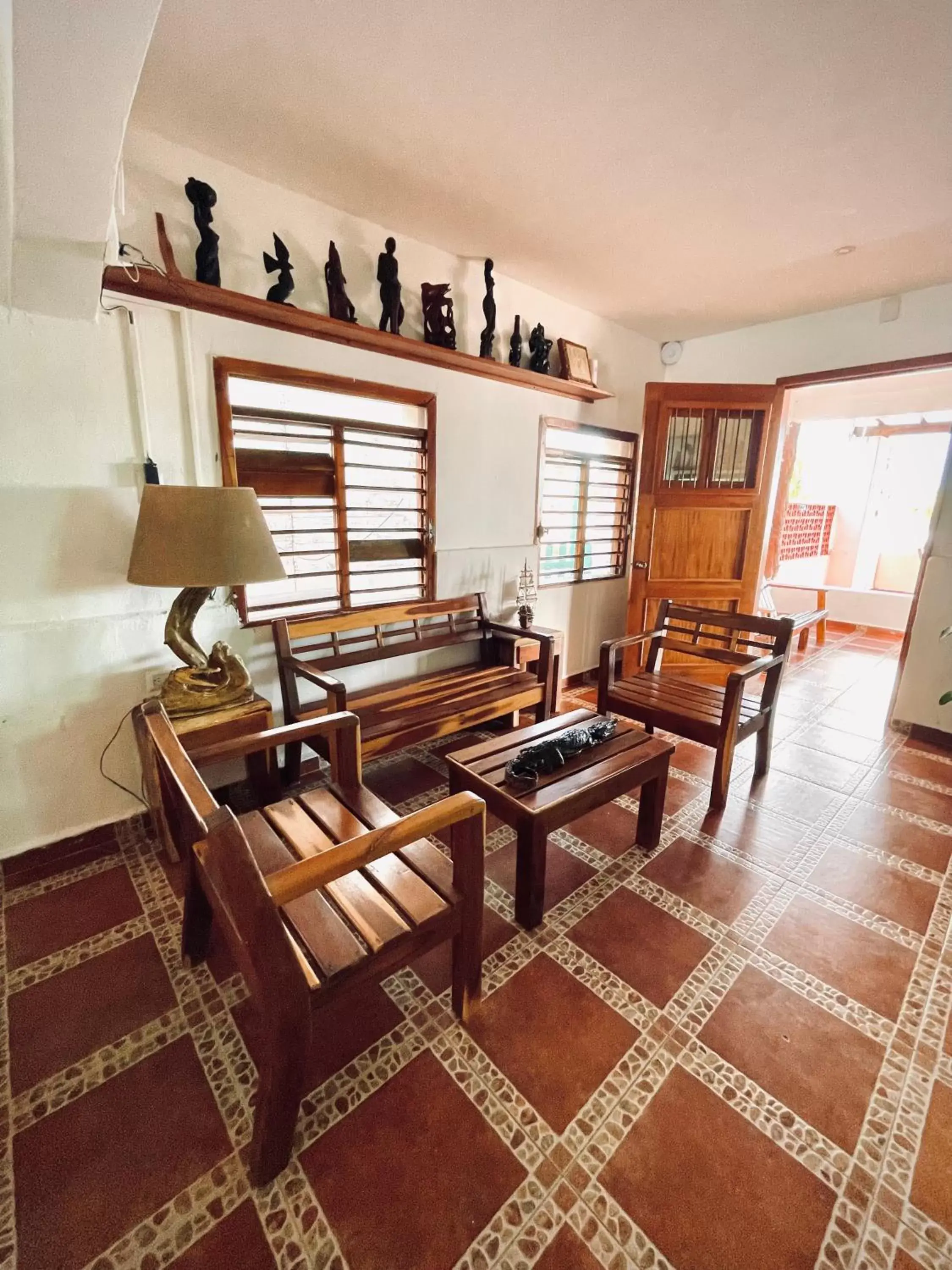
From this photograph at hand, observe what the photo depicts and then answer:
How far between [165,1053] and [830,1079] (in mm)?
1616

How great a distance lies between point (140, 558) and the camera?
5.15 ft

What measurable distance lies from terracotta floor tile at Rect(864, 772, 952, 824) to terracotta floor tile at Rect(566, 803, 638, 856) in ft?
4.08

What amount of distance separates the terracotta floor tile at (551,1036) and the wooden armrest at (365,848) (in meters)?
0.61

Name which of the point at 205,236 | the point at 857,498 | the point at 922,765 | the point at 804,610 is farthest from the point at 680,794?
the point at 857,498

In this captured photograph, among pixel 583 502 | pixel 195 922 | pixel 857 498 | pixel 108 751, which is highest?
pixel 857 498

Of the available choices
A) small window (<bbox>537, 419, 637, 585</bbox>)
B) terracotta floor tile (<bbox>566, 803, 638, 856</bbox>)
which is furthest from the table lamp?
small window (<bbox>537, 419, 637, 585</bbox>)

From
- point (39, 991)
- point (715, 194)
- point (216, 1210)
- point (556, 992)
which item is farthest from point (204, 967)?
point (715, 194)

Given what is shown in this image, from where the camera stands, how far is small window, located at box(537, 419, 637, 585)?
11.0ft

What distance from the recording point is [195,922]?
4.75ft

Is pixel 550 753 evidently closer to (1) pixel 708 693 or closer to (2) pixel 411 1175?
(2) pixel 411 1175

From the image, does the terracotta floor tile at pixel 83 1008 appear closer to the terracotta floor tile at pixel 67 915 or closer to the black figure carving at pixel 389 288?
the terracotta floor tile at pixel 67 915

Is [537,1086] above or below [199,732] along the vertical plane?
below

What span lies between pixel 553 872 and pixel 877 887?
1181mm

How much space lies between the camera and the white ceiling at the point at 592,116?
1.31 m
